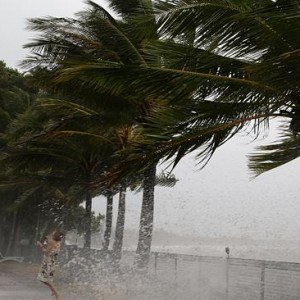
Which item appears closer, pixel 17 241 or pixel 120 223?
pixel 120 223

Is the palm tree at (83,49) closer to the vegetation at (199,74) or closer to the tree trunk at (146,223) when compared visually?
the vegetation at (199,74)

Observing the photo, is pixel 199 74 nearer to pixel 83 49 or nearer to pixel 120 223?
pixel 83 49

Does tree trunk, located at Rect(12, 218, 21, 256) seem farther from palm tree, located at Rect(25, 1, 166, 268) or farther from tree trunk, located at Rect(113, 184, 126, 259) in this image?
palm tree, located at Rect(25, 1, 166, 268)

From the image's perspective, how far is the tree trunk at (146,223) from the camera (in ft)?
51.7

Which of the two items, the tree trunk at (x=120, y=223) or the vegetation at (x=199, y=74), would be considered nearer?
the vegetation at (x=199, y=74)

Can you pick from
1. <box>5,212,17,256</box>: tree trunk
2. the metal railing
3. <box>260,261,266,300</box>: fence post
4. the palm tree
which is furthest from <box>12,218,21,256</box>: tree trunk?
<box>260,261,266,300</box>: fence post

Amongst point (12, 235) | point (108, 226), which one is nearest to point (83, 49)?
point (108, 226)

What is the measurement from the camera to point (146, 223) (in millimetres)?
16422

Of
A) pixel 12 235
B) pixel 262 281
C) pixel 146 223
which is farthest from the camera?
pixel 12 235

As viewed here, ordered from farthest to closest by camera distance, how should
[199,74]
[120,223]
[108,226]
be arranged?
[108,226] → [120,223] → [199,74]

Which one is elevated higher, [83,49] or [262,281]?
[83,49]

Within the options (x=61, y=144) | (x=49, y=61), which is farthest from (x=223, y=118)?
(x=61, y=144)

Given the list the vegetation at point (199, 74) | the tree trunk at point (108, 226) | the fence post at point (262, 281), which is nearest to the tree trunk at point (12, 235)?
the tree trunk at point (108, 226)

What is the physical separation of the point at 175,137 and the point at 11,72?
29.1 meters
